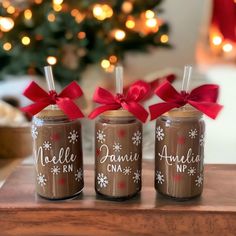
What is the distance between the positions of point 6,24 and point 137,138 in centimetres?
119

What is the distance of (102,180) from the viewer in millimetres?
636

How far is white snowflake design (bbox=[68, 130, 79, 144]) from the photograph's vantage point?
2.05ft

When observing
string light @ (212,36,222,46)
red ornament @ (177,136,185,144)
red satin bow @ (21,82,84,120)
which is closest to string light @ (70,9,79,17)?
string light @ (212,36,222,46)

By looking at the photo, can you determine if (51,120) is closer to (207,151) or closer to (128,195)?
(128,195)

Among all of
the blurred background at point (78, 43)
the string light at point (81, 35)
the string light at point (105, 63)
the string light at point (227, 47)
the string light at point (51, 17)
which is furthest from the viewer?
the string light at point (227, 47)

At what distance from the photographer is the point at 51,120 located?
616 mm

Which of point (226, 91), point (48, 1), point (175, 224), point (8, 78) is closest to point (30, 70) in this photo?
point (8, 78)

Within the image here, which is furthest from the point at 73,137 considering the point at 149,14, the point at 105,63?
the point at 149,14

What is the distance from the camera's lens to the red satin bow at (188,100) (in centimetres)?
61

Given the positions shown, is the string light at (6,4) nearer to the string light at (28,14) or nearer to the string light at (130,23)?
A: the string light at (28,14)

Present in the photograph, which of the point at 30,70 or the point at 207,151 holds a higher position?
the point at 30,70

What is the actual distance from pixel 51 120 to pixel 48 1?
1.16 meters

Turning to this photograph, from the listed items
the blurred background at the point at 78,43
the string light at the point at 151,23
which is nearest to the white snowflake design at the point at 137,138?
the blurred background at the point at 78,43

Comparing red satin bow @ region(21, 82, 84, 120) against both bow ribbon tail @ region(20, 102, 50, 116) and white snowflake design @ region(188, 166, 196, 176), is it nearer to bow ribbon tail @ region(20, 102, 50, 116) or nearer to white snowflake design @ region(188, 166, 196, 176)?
bow ribbon tail @ region(20, 102, 50, 116)
